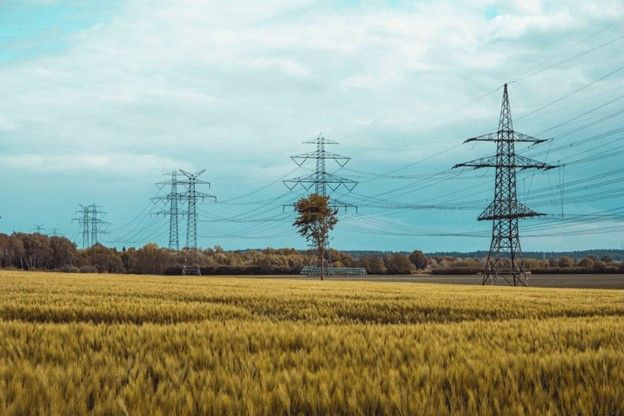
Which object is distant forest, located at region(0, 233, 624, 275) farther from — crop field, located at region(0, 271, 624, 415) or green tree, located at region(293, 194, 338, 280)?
crop field, located at region(0, 271, 624, 415)

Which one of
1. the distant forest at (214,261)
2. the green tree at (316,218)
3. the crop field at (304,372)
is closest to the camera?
the crop field at (304,372)

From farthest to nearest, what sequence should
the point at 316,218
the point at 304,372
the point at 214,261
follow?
the point at 214,261, the point at 316,218, the point at 304,372

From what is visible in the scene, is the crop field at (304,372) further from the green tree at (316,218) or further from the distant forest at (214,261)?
the distant forest at (214,261)

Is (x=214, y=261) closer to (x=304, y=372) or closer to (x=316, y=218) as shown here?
(x=316, y=218)

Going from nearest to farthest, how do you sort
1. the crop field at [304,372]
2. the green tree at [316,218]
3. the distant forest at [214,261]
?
the crop field at [304,372] → the green tree at [316,218] → the distant forest at [214,261]

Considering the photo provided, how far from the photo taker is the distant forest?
352 feet

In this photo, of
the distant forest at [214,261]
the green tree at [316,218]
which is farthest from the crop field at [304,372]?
the distant forest at [214,261]

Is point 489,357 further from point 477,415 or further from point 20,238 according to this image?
point 20,238

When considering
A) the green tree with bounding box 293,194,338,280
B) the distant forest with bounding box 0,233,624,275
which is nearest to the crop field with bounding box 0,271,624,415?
the green tree with bounding box 293,194,338,280

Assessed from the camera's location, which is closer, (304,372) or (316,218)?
(304,372)

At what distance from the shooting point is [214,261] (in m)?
134

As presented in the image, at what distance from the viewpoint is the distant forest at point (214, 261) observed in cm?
10731

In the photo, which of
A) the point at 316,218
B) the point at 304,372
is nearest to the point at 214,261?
the point at 316,218

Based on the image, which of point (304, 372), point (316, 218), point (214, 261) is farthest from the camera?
point (214, 261)
